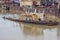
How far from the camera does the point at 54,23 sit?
26.8 feet

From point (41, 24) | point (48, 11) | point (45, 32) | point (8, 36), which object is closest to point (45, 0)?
point (48, 11)

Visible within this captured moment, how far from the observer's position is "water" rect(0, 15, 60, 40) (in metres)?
Answer: 6.51

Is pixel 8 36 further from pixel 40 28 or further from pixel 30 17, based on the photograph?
pixel 30 17

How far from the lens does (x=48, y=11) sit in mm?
10484

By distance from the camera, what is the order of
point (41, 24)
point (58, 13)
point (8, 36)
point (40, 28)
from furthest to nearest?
point (58, 13), point (41, 24), point (40, 28), point (8, 36)

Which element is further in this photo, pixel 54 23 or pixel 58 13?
pixel 58 13

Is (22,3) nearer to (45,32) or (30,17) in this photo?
(30,17)

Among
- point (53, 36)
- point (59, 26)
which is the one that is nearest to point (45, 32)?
point (53, 36)

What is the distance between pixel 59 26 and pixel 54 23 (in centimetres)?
24

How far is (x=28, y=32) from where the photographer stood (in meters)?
7.16

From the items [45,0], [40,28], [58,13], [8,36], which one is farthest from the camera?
[45,0]

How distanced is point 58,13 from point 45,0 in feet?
4.54

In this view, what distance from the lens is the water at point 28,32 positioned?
6505 mm

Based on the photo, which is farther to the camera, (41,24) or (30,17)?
(30,17)
